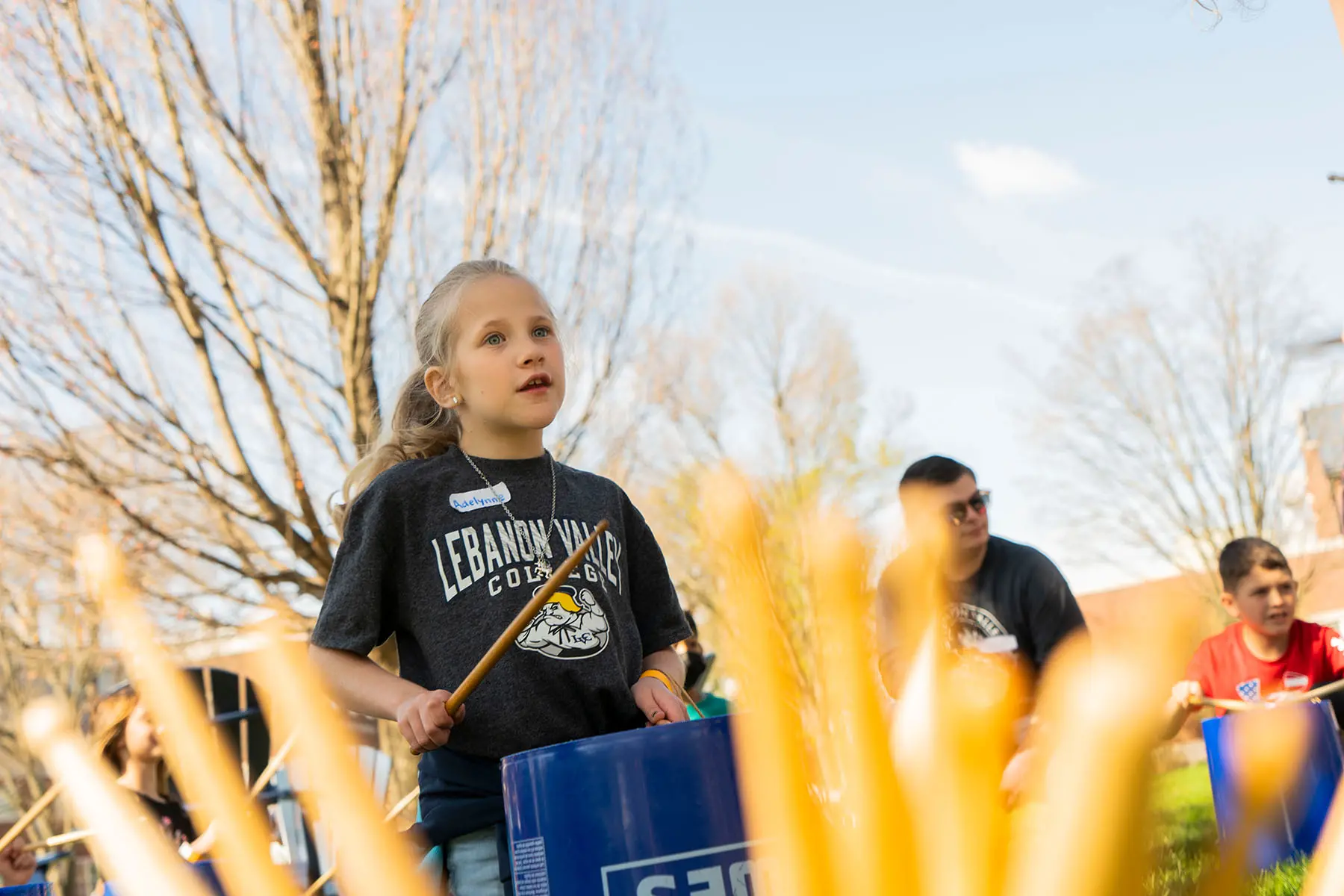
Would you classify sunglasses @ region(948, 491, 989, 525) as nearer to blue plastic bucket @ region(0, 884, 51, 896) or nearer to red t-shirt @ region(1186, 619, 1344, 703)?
red t-shirt @ region(1186, 619, 1344, 703)

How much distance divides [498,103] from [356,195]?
95cm

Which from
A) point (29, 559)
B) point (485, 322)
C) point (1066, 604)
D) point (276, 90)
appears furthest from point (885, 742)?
point (29, 559)

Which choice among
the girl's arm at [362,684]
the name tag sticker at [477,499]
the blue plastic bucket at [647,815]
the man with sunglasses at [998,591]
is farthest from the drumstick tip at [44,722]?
the man with sunglasses at [998,591]

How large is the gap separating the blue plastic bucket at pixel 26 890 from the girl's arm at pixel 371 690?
14.3 inches

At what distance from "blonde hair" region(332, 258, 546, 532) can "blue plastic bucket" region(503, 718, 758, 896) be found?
1.28 metres

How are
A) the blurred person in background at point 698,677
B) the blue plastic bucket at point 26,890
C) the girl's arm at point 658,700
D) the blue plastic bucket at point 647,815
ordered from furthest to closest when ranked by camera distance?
the blurred person in background at point 698,677 → the girl's arm at point 658,700 → the blue plastic bucket at point 26,890 → the blue plastic bucket at point 647,815

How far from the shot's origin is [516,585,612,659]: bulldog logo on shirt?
1.78m

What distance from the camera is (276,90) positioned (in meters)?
6.22

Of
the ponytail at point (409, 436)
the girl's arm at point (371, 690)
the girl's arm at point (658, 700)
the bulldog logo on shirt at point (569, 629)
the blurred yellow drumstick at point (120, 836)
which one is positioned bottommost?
the blurred yellow drumstick at point (120, 836)

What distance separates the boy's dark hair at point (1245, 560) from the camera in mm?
4695

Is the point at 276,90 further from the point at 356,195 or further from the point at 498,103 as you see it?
the point at 498,103

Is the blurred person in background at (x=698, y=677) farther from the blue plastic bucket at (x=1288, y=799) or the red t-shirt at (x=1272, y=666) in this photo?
the blue plastic bucket at (x=1288, y=799)

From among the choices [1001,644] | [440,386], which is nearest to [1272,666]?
[1001,644]

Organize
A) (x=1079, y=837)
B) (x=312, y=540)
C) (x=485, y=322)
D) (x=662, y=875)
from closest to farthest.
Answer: (x=1079, y=837) < (x=662, y=875) < (x=485, y=322) < (x=312, y=540)
